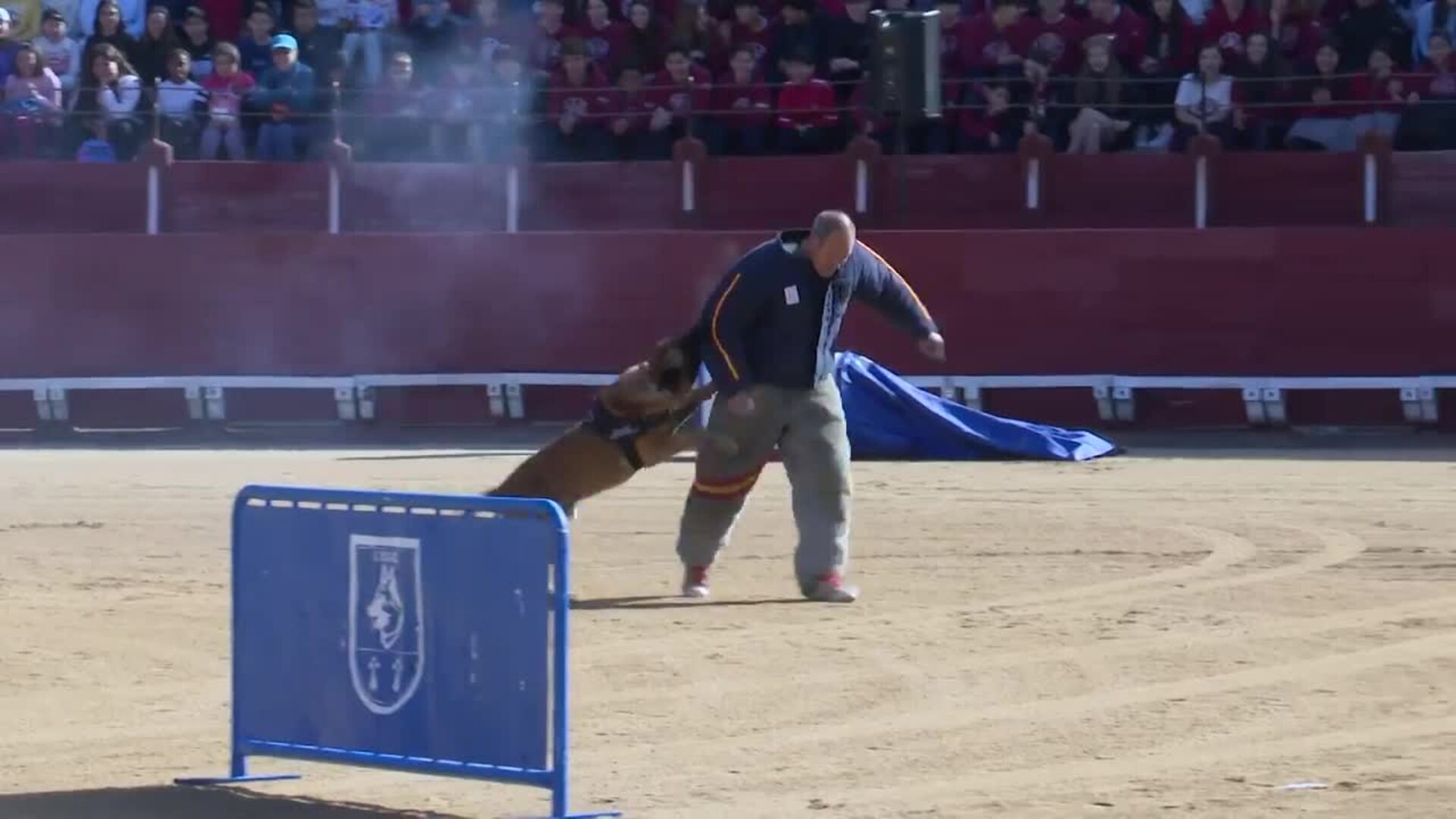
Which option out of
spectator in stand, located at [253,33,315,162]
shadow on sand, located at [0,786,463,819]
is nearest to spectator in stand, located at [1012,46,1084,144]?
spectator in stand, located at [253,33,315,162]

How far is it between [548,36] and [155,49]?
3.48 metres

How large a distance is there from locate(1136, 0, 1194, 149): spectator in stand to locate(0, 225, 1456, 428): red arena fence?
115cm

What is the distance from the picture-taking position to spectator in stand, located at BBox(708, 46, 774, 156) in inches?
795

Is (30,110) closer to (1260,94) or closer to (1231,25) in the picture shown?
(1231,25)

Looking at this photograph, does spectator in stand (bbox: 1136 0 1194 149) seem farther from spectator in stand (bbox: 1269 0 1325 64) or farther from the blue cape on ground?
the blue cape on ground

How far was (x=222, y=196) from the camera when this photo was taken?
2055cm

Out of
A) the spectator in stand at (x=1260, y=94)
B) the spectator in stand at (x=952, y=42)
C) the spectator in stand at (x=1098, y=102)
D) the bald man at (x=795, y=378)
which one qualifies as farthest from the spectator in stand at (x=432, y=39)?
the bald man at (x=795, y=378)

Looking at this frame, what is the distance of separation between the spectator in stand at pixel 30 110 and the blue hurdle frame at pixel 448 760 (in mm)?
14577

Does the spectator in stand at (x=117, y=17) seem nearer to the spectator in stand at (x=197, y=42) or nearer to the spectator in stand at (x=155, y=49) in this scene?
the spectator in stand at (x=155, y=49)

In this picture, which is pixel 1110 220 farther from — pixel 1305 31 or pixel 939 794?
pixel 939 794

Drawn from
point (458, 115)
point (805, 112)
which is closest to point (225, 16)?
point (458, 115)

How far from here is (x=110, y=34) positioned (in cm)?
2106

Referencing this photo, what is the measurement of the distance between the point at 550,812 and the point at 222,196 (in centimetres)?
1487

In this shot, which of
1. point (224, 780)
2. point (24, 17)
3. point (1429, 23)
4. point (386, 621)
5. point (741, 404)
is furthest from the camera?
point (24, 17)
